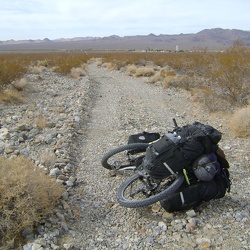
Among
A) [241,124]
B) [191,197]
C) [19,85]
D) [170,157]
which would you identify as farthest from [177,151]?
[19,85]

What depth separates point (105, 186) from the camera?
15.6 ft

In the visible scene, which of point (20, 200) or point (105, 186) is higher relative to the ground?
point (20, 200)

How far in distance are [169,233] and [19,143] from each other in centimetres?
396

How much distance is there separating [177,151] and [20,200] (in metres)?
1.92

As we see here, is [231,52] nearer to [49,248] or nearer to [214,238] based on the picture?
[214,238]

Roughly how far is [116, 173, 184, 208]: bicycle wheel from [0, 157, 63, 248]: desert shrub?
949mm

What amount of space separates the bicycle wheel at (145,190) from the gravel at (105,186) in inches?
8.3

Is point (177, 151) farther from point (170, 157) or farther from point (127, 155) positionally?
point (127, 155)

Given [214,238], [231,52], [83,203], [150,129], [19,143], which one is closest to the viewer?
[214,238]

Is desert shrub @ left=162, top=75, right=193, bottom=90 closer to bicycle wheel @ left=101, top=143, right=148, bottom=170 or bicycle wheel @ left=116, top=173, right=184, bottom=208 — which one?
bicycle wheel @ left=101, top=143, right=148, bottom=170

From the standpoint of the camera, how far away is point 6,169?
3734 mm

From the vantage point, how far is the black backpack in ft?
12.2

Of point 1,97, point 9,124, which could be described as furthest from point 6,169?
point 1,97

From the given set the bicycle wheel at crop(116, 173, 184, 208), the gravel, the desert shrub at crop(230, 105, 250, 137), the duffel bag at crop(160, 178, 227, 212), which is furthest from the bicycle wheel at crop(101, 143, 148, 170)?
the desert shrub at crop(230, 105, 250, 137)
